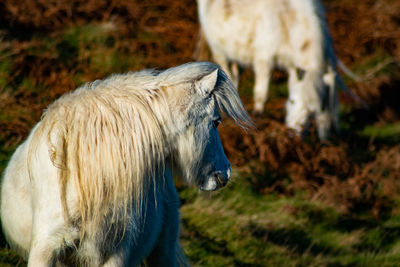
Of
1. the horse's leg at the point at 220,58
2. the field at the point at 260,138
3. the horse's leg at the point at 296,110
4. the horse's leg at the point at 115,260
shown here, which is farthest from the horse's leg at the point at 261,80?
the horse's leg at the point at 115,260

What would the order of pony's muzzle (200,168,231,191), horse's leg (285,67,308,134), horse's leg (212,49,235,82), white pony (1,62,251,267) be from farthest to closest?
horse's leg (212,49,235,82) < horse's leg (285,67,308,134) < pony's muzzle (200,168,231,191) < white pony (1,62,251,267)

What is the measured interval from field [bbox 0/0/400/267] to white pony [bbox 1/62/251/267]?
1020 mm

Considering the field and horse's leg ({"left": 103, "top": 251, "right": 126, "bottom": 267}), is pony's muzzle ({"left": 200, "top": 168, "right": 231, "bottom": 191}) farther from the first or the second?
the field

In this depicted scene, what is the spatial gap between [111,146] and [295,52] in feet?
14.6

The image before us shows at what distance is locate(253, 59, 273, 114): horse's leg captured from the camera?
6.39m

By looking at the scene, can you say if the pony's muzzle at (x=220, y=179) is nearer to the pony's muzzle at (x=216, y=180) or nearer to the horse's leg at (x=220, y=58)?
the pony's muzzle at (x=216, y=180)

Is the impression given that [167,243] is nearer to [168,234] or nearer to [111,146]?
[168,234]

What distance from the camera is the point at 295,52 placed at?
616 cm

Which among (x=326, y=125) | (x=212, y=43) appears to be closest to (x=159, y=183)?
(x=326, y=125)

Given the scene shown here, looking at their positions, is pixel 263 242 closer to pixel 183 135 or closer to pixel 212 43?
pixel 183 135

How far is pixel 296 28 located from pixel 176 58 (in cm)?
181

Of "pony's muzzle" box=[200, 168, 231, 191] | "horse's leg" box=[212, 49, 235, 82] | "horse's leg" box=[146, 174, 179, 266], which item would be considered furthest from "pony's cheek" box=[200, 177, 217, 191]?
"horse's leg" box=[212, 49, 235, 82]

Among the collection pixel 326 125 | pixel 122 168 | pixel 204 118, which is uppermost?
pixel 204 118

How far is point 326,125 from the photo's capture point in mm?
6117
